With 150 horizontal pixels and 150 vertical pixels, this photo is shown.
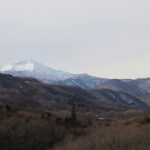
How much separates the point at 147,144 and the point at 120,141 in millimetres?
2609

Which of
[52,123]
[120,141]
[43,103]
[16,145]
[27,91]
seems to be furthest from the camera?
[27,91]

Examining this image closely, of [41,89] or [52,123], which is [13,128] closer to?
[52,123]

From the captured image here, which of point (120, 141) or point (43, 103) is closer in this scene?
point (120, 141)

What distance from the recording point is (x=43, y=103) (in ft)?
458

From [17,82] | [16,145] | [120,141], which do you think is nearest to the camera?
[120,141]

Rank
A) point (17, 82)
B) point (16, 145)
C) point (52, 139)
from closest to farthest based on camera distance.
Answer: point (16, 145)
point (52, 139)
point (17, 82)

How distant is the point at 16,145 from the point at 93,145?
25.8 ft

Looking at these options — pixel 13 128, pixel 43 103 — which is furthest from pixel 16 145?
pixel 43 103

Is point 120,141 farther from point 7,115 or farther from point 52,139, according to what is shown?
point 7,115

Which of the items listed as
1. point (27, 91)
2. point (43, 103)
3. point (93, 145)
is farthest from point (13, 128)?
point (27, 91)

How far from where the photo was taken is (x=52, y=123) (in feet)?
118

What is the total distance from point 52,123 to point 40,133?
117 inches

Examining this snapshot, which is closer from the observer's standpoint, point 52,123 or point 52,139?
point 52,139

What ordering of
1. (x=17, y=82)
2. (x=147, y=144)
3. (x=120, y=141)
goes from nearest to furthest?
(x=147, y=144), (x=120, y=141), (x=17, y=82)
